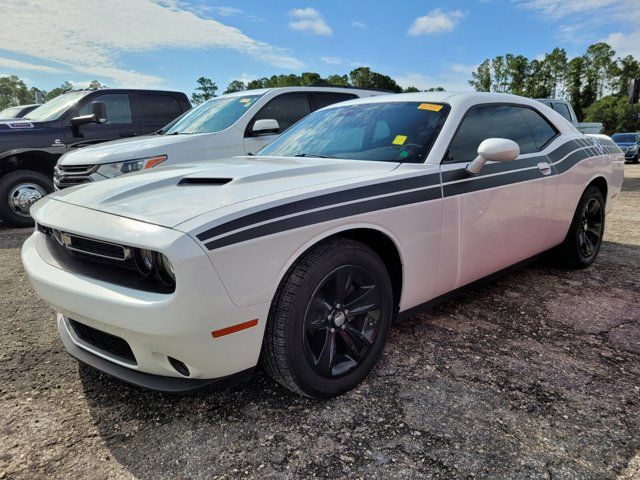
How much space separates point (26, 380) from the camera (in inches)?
97.3

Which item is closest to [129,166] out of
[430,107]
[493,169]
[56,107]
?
[56,107]

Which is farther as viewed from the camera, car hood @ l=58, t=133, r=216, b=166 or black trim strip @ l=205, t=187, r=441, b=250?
A: car hood @ l=58, t=133, r=216, b=166

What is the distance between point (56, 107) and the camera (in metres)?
7.21

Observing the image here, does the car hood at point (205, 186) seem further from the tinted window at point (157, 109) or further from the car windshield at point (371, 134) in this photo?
the tinted window at point (157, 109)

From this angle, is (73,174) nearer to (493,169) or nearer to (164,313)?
(164,313)

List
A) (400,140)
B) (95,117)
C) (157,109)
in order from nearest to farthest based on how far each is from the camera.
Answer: (400,140)
(95,117)
(157,109)

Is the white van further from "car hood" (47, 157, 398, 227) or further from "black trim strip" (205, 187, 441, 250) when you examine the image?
"black trim strip" (205, 187, 441, 250)

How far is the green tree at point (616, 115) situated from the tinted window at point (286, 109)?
62.5m

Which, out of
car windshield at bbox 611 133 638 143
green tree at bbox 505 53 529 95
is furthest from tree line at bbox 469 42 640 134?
car windshield at bbox 611 133 638 143

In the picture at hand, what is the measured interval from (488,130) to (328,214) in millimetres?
1617

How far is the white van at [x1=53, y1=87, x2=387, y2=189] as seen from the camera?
5.03m

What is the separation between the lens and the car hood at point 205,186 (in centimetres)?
195

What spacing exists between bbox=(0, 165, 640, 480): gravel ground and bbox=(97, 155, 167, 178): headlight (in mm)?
2289

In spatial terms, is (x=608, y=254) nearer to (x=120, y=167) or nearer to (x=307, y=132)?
(x=307, y=132)
